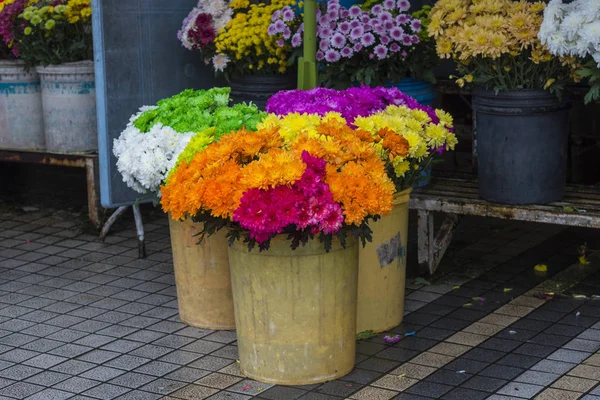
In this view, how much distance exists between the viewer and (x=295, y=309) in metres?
4.19

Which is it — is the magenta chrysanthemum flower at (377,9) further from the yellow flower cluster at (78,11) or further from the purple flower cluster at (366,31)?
the yellow flower cluster at (78,11)

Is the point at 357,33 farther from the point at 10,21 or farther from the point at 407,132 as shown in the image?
the point at 10,21

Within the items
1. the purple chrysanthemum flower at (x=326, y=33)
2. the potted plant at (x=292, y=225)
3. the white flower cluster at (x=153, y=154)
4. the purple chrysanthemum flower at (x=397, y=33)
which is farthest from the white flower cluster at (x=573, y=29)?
the white flower cluster at (x=153, y=154)

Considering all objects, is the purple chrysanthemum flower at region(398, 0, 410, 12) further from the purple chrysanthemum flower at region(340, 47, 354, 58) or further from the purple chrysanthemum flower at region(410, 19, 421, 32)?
the purple chrysanthemum flower at region(340, 47, 354, 58)

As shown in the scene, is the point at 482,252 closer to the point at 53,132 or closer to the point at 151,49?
the point at 151,49

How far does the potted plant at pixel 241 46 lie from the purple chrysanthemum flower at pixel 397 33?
0.75 meters

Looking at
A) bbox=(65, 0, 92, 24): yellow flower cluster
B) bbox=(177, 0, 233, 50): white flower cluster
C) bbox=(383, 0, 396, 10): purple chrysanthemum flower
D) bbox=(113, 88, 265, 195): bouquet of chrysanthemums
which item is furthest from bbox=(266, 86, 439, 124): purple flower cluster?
bbox=(65, 0, 92, 24): yellow flower cluster

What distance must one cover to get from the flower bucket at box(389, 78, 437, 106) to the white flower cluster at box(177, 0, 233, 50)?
1189 millimetres

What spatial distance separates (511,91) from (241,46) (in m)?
1.67

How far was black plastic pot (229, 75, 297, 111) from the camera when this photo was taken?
6266 millimetres

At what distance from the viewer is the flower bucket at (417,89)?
5781mm

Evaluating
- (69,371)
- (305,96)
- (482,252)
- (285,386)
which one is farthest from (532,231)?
(69,371)

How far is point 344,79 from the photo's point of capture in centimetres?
586

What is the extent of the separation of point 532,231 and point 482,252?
0.54m
